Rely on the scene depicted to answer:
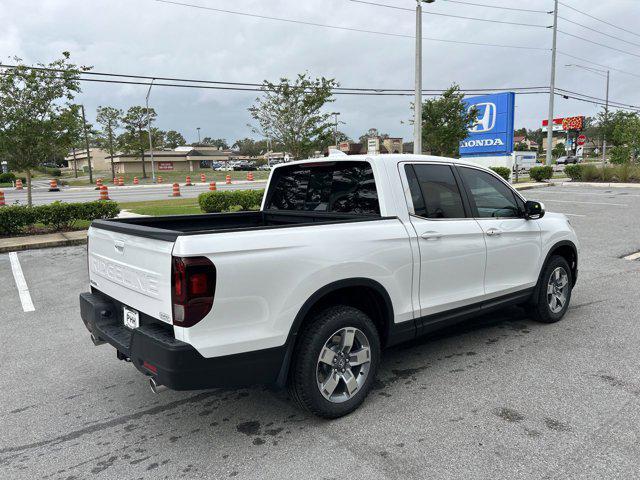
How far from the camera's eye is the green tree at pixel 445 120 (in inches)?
973

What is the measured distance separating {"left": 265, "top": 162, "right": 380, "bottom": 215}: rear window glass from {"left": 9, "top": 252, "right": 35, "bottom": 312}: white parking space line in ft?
12.9

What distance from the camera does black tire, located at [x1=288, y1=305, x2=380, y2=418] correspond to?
3.04 meters

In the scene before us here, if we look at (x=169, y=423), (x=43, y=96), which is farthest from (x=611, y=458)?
(x=43, y=96)

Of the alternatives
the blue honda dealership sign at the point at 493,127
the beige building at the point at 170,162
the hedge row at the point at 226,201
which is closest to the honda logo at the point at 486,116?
the blue honda dealership sign at the point at 493,127

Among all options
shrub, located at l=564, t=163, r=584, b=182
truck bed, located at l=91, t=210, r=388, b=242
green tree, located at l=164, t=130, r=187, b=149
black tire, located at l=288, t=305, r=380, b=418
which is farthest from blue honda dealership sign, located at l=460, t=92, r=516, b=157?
green tree, located at l=164, t=130, r=187, b=149

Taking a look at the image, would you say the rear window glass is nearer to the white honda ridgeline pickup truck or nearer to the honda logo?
the white honda ridgeline pickup truck

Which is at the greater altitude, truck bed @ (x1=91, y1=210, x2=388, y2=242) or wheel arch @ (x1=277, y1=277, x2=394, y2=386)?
truck bed @ (x1=91, y1=210, x2=388, y2=242)

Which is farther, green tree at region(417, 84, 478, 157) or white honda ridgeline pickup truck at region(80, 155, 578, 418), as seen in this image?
green tree at region(417, 84, 478, 157)

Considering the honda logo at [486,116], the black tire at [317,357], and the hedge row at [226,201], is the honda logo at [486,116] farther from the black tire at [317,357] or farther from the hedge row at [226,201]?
the black tire at [317,357]

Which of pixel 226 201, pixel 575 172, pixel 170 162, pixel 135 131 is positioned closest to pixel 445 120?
pixel 575 172

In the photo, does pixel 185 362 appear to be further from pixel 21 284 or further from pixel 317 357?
pixel 21 284

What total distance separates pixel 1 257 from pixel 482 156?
3407cm

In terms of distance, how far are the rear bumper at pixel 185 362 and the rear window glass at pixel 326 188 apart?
4.83ft

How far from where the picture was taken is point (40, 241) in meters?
10.8
